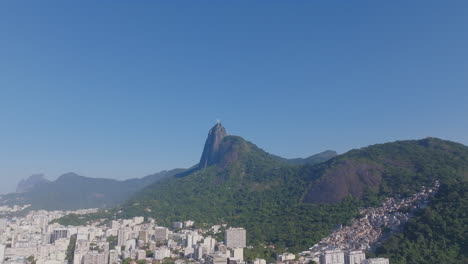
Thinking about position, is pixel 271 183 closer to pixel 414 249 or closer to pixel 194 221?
pixel 194 221

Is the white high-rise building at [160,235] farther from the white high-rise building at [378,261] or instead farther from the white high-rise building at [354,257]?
the white high-rise building at [378,261]

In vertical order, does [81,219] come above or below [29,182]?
below

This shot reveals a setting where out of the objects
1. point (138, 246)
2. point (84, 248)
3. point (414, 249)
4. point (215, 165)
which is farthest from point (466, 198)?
point (215, 165)

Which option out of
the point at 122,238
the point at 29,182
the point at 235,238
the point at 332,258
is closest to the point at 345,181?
the point at 235,238

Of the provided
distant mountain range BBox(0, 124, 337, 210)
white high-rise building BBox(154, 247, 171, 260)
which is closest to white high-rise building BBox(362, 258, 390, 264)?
white high-rise building BBox(154, 247, 171, 260)

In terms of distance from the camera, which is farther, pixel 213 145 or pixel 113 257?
pixel 213 145

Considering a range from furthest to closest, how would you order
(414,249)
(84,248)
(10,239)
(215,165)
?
(215,165)
(10,239)
(84,248)
(414,249)

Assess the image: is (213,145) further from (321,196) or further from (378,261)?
(378,261)
